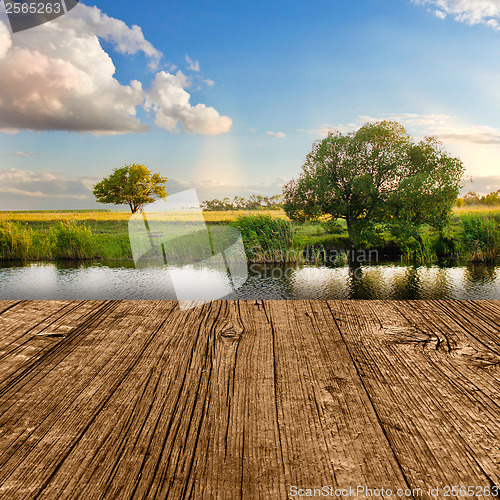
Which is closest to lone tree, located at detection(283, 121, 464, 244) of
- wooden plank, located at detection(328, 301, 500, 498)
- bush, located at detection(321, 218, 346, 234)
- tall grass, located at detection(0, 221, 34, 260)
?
bush, located at detection(321, 218, 346, 234)

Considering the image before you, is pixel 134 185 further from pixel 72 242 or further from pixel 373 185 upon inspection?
pixel 373 185

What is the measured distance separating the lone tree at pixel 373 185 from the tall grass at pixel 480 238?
120 cm

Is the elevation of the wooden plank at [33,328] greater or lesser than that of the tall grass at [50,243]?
greater

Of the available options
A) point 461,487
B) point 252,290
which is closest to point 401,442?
point 461,487

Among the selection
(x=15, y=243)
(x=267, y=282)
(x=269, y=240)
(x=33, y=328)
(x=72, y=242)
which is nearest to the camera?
(x=33, y=328)

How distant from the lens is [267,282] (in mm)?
11016

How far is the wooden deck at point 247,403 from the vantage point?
48 centimetres

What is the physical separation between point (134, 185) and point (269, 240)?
66.5ft

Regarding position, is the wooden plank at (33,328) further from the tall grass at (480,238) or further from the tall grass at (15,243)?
the tall grass at (15,243)

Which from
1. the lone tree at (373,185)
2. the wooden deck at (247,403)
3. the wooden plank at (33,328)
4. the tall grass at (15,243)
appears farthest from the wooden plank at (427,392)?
the tall grass at (15,243)

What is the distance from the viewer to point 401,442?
537 mm

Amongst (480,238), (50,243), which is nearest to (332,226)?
(480,238)

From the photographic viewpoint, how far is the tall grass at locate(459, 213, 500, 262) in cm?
1322

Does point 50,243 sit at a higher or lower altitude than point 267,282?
higher
